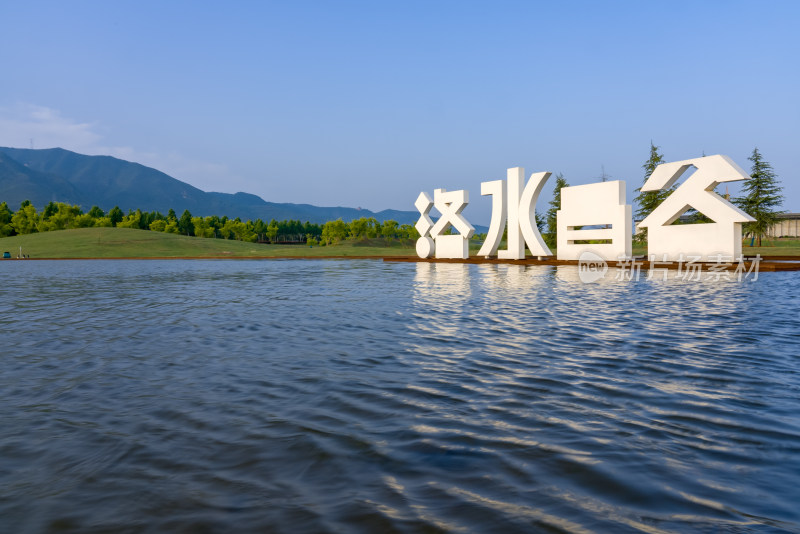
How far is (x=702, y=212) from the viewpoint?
96.5ft

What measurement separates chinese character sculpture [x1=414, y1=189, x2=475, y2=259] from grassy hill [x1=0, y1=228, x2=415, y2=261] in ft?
114

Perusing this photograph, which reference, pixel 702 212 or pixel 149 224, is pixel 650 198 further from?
pixel 149 224

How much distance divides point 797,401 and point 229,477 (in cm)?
610

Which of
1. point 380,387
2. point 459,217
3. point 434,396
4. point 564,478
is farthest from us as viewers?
point 459,217

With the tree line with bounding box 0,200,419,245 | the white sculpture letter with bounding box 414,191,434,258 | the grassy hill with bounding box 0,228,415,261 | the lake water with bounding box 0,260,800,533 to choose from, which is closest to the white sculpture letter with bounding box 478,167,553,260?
the white sculpture letter with bounding box 414,191,434,258

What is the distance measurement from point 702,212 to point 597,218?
6.86 meters

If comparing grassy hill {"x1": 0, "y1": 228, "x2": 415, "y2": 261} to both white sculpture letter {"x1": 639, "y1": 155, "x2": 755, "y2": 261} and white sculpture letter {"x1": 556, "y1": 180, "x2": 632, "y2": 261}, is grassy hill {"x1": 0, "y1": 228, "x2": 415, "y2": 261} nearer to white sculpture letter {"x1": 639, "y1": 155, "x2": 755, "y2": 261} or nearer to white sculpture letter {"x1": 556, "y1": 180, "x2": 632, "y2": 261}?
white sculpture letter {"x1": 556, "y1": 180, "x2": 632, "y2": 261}

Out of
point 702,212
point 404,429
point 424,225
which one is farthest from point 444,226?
point 404,429

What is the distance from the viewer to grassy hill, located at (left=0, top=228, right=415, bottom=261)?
3275 inches

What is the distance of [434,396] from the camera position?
19.4 feet

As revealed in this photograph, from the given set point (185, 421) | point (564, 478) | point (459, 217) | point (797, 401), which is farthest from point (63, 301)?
point (459, 217)

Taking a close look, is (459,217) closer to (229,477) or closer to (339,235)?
(229,477)

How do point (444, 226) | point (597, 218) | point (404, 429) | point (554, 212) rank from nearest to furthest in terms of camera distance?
point (404, 429) → point (597, 218) → point (444, 226) → point (554, 212)

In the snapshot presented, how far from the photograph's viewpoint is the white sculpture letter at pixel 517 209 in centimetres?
3778
